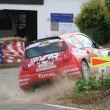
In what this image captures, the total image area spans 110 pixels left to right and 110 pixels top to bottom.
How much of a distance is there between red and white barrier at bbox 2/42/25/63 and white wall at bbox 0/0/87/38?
9.94 m

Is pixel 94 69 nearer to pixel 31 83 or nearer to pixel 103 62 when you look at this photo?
pixel 31 83

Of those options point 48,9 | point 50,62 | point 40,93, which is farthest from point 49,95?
point 48,9

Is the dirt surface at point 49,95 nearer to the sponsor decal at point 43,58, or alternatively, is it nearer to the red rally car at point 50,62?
the red rally car at point 50,62

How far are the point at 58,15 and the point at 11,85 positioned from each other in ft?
53.8

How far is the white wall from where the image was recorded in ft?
93.4

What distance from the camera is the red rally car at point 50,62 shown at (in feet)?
33.9

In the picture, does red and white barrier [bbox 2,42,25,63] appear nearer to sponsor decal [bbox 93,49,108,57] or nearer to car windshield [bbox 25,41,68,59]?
sponsor decal [bbox 93,49,108,57]

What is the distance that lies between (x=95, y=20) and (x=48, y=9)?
15.8 feet

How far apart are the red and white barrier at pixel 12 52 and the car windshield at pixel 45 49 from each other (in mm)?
7565

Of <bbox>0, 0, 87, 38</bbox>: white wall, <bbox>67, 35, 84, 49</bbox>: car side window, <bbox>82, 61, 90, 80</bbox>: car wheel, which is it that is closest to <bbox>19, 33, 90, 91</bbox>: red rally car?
<bbox>82, 61, 90, 80</bbox>: car wheel

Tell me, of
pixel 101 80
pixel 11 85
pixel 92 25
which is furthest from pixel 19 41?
pixel 101 80

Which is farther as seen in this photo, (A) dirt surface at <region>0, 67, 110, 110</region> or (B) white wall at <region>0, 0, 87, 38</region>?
(B) white wall at <region>0, 0, 87, 38</region>

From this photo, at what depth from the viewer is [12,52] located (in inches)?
729

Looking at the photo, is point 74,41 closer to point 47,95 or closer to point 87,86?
point 47,95
